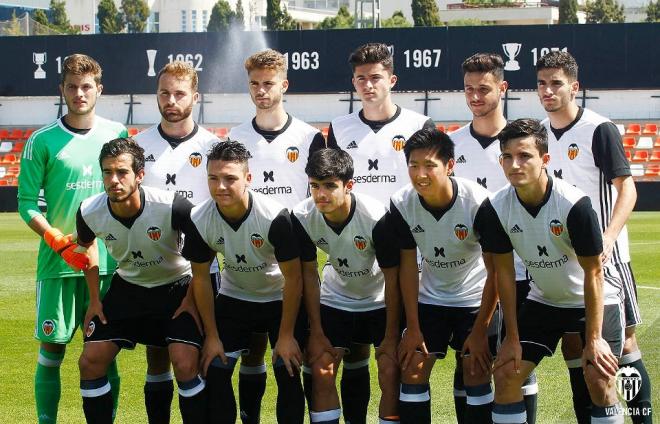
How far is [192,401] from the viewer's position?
17.7ft

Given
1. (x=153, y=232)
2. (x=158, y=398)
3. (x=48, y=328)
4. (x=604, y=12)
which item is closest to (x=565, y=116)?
(x=153, y=232)

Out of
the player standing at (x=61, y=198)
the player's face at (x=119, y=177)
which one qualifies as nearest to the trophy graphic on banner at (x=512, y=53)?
the player standing at (x=61, y=198)

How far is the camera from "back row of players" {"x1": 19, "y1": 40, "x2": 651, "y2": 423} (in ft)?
17.5

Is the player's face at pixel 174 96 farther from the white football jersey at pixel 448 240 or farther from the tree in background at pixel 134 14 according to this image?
the tree in background at pixel 134 14

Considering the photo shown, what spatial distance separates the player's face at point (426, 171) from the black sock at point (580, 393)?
1309mm

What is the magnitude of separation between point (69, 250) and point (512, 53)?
18367mm

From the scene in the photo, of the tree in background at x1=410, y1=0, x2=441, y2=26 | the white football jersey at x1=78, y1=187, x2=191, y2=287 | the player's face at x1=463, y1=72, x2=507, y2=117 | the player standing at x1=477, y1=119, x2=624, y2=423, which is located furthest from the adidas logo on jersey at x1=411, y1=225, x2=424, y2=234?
the tree in background at x1=410, y1=0, x2=441, y2=26

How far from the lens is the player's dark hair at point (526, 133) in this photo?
16.8 ft

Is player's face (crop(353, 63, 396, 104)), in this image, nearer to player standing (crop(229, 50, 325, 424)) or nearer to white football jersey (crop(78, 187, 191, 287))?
player standing (crop(229, 50, 325, 424))

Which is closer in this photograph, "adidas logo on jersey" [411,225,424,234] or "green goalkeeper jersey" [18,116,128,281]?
"adidas logo on jersey" [411,225,424,234]

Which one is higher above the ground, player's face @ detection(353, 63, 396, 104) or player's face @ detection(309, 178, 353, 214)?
player's face @ detection(353, 63, 396, 104)

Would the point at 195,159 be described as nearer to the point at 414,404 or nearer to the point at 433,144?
the point at 433,144

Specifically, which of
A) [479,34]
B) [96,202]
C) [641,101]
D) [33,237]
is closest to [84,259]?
[96,202]

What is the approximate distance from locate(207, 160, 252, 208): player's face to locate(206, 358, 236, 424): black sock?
87 centimetres
